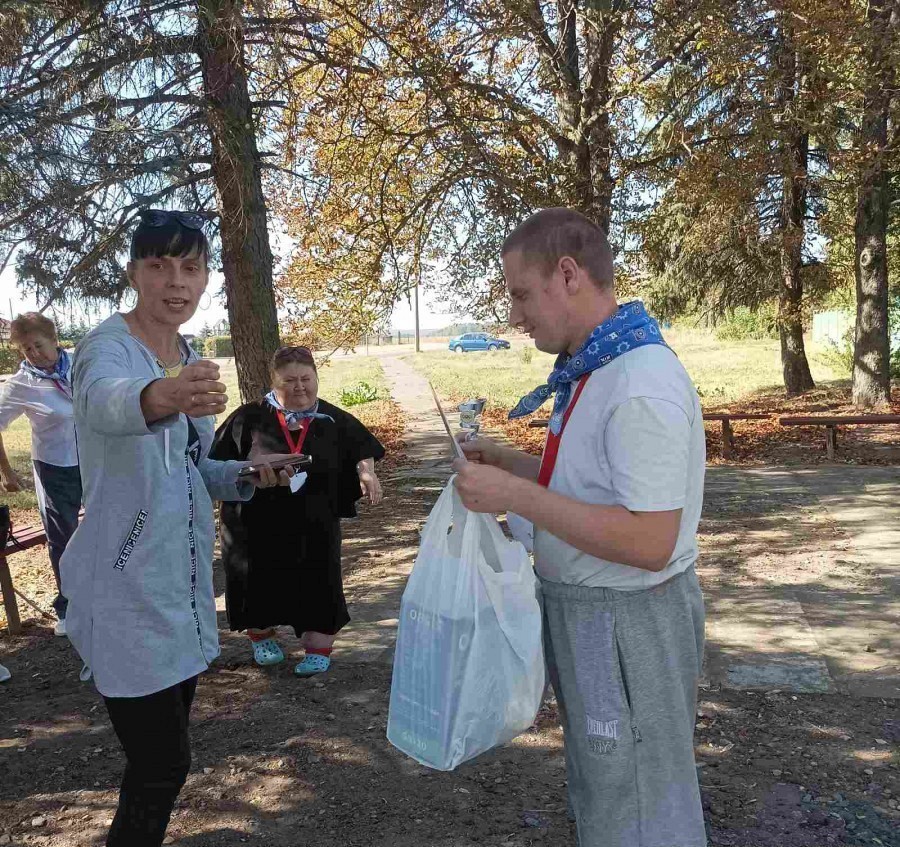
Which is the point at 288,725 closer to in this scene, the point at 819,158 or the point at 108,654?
the point at 108,654

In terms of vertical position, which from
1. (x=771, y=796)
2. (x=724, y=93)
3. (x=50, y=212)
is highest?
(x=724, y=93)

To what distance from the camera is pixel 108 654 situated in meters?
2.09

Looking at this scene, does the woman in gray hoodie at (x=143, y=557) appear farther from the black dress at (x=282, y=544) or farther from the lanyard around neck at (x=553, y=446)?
the black dress at (x=282, y=544)

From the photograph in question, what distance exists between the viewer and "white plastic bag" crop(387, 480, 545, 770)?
1892 millimetres

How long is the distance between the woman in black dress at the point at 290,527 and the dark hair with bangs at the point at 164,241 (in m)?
2.07

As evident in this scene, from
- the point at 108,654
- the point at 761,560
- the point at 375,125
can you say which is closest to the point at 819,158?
the point at 375,125

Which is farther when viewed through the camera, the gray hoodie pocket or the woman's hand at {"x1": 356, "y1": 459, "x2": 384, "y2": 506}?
the woman's hand at {"x1": 356, "y1": 459, "x2": 384, "y2": 506}

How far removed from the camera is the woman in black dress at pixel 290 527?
14.3 feet

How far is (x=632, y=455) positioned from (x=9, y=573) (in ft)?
16.1

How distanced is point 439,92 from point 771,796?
701 centimetres

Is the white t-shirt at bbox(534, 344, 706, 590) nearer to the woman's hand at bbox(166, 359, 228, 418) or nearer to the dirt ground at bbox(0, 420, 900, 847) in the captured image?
the woman's hand at bbox(166, 359, 228, 418)

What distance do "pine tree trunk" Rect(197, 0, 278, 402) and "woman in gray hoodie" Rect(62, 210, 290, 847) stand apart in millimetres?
4042

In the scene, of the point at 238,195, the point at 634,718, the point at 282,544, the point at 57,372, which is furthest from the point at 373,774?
the point at 238,195

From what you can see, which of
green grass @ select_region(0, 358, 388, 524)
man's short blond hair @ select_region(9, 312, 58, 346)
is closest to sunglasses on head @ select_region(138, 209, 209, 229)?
man's short blond hair @ select_region(9, 312, 58, 346)
